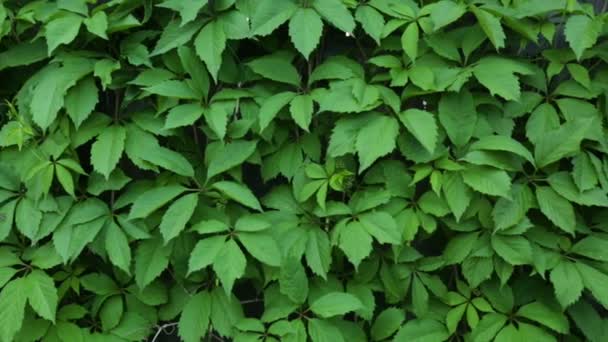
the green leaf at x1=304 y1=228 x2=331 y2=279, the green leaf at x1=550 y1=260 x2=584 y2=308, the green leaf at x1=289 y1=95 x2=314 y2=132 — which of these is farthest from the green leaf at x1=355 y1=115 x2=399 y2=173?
the green leaf at x1=550 y1=260 x2=584 y2=308

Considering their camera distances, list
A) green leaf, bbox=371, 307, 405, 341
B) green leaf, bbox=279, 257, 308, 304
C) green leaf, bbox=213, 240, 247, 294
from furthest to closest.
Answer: green leaf, bbox=371, 307, 405, 341
green leaf, bbox=279, 257, 308, 304
green leaf, bbox=213, 240, 247, 294

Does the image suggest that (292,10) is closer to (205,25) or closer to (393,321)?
(205,25)

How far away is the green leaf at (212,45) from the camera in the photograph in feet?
5.38

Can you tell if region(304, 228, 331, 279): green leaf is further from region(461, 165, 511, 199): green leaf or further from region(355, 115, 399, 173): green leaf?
region(461, 165, 511, 199): green leaf

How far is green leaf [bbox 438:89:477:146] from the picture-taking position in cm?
170

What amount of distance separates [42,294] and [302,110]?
0.88 m

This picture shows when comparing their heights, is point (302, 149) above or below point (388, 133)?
below

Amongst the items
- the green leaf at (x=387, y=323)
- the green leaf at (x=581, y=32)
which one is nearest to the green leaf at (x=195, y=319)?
the green leaf at (x=387, y=323)

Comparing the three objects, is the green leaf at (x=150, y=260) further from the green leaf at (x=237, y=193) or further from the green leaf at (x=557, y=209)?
the green leaf at (x=557, y=209)

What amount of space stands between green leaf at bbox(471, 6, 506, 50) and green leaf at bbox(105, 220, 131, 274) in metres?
1.15

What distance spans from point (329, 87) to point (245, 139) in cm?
30

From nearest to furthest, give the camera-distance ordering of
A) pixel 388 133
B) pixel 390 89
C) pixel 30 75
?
pixel 388 133 → pixel 390 89 → pixel 30 75

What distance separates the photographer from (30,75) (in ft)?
6.30

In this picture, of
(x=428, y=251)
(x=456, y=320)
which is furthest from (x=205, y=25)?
(x=456, y=320)
